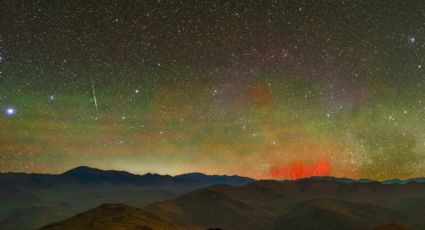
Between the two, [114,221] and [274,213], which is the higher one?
[274,213]

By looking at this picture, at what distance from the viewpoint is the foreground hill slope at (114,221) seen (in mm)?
61188

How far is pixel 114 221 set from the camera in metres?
63.5

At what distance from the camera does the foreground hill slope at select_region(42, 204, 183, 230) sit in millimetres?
61188

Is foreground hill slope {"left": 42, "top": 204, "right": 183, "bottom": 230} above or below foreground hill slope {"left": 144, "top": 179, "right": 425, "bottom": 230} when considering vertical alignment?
below

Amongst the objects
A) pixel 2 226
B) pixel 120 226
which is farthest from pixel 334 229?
pixel 2 226

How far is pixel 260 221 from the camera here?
135 metres

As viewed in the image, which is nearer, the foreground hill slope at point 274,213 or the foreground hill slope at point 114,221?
the foreground hill slope at point 114,221

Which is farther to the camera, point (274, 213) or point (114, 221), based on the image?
point (274, 213)

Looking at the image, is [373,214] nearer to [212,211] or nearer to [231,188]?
[212,211]

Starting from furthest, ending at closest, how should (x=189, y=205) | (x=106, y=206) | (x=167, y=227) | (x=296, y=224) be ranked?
(x=189, y=205)
(x=296, y=224)
(x=106, y=206)
(x=167, y=227)

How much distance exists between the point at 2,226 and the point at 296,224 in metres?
96.6

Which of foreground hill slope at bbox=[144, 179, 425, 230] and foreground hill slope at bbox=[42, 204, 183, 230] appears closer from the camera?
foreground hill slope at bbox=[42, 204, 183, 230]

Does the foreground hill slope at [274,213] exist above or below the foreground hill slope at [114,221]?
above

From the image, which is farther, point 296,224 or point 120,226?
point 296,224
